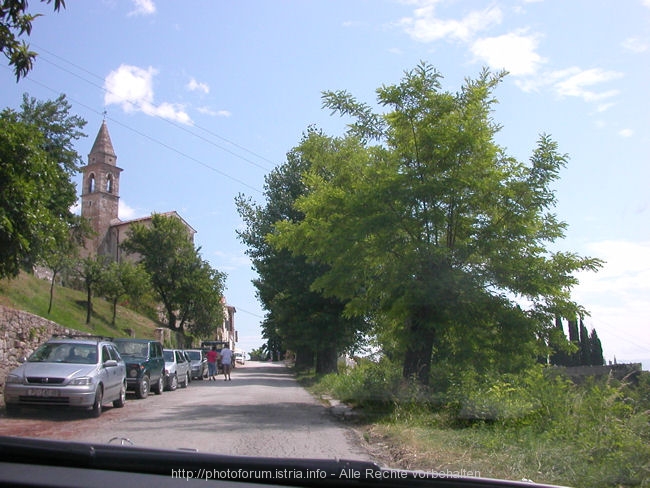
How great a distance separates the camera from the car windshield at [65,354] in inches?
525

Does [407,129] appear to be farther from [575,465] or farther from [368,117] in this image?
[575,465]

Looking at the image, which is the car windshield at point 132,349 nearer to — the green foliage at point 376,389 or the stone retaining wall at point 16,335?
the stone retaining wall at point 16,335

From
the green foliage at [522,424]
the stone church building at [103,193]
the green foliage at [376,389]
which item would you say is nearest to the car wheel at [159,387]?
the green foliage at [376,389]

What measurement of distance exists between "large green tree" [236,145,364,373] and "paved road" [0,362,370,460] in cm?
1149

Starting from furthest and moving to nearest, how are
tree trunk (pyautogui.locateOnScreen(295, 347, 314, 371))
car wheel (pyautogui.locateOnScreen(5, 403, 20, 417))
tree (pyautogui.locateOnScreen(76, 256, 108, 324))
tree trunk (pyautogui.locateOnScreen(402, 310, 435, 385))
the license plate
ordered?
tree trunk (pyautogui.locateOnScreen(295, 347, 314, 371)) → tree (pyautogui.locateOnScreen(76, 256, 108, 324)) → tree trunk (pyautogui.locateOnScreen(402, 310, 435, 385)) → car wheel (pyautogui.locateOnScreen(5, 403, 20, 417)) → the license plate

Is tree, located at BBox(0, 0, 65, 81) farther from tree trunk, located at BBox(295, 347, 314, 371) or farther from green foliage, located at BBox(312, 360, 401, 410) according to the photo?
tree trunk, located at BBox(295, 347, 314, 371)

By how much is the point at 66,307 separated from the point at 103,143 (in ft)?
132

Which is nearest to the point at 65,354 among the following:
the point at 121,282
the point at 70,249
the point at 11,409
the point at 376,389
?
the point at 11,409

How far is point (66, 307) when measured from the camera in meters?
37.1

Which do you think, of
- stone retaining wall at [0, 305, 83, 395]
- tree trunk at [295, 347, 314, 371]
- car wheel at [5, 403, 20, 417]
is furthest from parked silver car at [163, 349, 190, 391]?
tree trunk at [295, 347, 314, 371]

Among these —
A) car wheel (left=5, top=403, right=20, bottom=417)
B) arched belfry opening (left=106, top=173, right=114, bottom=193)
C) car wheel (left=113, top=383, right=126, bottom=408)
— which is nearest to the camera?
car wheel (left=5, top=403, right=20, bottom=417)

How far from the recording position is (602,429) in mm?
8406

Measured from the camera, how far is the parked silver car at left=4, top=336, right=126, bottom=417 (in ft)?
39.8

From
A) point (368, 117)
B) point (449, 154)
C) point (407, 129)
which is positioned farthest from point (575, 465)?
point (368, 117)
